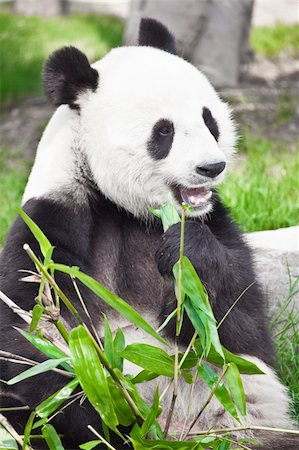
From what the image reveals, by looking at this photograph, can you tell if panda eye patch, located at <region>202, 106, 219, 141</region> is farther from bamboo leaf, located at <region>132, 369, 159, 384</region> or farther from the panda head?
bamboo leaf, located at <region>132, 369, 159, 384</region>

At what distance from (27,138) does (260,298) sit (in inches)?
191

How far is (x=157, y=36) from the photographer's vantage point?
3.51m

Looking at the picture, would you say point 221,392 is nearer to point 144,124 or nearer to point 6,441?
point 6,441

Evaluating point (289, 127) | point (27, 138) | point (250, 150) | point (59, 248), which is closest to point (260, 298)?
point (59, 248)

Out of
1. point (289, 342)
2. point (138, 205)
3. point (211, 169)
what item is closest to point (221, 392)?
point (211, 169)

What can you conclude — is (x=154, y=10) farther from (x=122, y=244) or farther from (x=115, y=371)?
(x=115, y=371)

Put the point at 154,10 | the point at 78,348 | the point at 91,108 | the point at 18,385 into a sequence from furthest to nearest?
1. the point at 154,10
2. the point at 91,108
3. the point at 18,385
4. the point at 78,348

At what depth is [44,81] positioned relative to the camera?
3256 mm

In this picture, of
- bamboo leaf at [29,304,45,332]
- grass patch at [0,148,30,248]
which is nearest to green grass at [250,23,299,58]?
grass patch at [0,148,30,248]

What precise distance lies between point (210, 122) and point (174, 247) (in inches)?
21.9

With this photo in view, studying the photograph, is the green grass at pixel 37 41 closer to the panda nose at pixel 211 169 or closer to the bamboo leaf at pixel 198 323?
the panda nose at pixel 211 169

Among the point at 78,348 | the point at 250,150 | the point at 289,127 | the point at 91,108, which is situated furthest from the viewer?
the point at 289,127

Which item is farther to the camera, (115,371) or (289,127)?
(289,127)

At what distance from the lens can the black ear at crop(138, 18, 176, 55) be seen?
3500 millimetres
